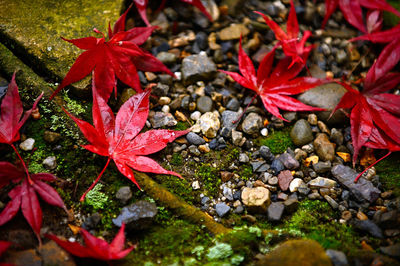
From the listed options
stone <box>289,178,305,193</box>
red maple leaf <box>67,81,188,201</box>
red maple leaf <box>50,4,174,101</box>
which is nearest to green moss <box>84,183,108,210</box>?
red maple leaf <box>67,81,188,201</box>

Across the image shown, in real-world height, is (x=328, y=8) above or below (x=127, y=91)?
above

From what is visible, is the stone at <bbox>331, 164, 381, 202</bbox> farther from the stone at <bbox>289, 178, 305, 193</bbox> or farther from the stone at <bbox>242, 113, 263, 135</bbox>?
the stone at <bbox>242, 113, 263, 135</bbox>

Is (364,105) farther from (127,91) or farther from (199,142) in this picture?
(127,91)

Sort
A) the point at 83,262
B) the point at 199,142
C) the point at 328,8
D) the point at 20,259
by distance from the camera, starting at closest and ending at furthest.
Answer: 1. the point at 20,259
2. the point at 83,262
3. the point at 199,142
4. the point at 328,8

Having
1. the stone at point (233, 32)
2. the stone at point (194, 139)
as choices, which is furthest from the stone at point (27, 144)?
the stone at point (233, 32)

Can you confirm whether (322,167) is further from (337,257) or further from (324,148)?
(337,257)

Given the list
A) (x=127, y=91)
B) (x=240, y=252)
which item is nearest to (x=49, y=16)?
(x=127, y=91)
